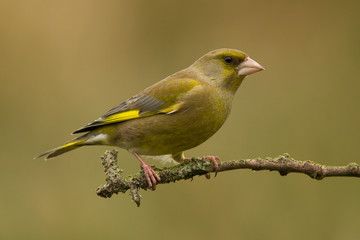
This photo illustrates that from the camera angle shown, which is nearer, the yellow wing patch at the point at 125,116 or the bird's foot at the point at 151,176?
the bird's foot at the point at 151,176

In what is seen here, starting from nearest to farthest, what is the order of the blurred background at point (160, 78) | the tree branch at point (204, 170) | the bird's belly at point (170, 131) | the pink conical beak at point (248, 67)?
the tree branch at point (204, 170) → the bird's belly at point (170, 131) → the pink conical beak at point (248, 67) → the blurred background at point (160, 78)

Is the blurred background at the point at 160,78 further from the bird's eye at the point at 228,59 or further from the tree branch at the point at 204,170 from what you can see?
the tree branch at the point at 204,170

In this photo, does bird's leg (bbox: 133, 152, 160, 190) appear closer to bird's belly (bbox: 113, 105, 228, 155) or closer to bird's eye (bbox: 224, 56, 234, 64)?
bird's belly (bbox: 113, 105, 228, 155)

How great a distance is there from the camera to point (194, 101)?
3.89 metres

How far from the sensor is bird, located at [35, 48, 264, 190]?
383 centimetres

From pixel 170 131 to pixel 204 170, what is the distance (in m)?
0.73

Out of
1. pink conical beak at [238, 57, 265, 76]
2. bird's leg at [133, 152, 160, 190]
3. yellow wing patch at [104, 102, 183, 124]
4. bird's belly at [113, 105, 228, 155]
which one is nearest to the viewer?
bird's leg at [133, 152, 160, 190]

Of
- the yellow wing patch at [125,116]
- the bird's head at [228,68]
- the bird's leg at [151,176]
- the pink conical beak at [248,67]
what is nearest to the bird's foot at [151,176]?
the bird's leg at [151,176]

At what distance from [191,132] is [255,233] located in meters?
1.43

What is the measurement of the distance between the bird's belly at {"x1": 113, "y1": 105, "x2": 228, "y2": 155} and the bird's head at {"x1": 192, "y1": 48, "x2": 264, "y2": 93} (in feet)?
0.90

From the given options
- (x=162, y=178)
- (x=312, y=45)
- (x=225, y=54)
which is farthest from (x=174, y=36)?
(x=162, y=178)

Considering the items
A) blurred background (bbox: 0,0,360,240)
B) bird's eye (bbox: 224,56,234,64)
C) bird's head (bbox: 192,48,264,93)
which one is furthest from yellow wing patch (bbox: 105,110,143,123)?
blurred background (bbox: 0,0,360,240)

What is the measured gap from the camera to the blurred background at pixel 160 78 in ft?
15.9

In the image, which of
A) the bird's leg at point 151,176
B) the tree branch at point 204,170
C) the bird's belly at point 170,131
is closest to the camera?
the tree branch at point 204,170
